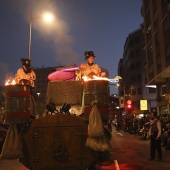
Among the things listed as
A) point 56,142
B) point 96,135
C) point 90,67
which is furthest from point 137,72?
point 96,135

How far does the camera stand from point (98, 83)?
5.75m

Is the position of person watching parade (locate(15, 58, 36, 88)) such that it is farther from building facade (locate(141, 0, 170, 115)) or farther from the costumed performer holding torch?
building facade (locate(141, 0, 170, 115))

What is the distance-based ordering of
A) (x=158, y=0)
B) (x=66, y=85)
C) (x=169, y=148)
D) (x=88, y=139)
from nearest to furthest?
(x=88, y=139) → (x=66, y=85) → (x=169, y=148) → (x=158, y=0)

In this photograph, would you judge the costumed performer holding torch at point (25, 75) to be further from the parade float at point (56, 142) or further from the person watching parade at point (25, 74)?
the parade float at point (56, 142)

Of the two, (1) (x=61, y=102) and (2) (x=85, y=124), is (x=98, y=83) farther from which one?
(1) (x=61, y=102)

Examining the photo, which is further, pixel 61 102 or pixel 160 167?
pixel 160 167

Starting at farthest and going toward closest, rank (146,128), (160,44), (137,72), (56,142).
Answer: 1. (137,72)
2. (160,44)
3. (146,128)
4. (56,142)

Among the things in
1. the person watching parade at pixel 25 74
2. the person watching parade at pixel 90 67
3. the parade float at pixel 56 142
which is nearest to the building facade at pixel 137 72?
the person watching parade at pixel 90 67

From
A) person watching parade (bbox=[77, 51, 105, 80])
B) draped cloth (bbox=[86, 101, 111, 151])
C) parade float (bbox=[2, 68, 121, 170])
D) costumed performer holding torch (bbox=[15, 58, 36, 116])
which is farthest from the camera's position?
person watching parade (bbox=[77, 51, 105, 80])

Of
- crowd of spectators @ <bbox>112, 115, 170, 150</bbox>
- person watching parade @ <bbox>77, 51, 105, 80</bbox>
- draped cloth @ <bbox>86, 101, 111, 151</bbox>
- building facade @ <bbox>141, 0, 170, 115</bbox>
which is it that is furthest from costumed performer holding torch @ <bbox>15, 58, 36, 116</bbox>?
building facade @ <bbox>141, 0, 170, 115</bbox>

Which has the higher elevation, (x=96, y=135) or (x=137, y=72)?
(x=137, y=72)

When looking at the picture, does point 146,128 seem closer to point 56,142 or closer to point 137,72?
point 56,142

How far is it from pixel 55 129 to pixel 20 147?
749mm

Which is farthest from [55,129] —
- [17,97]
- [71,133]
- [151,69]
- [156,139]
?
[151,69]
